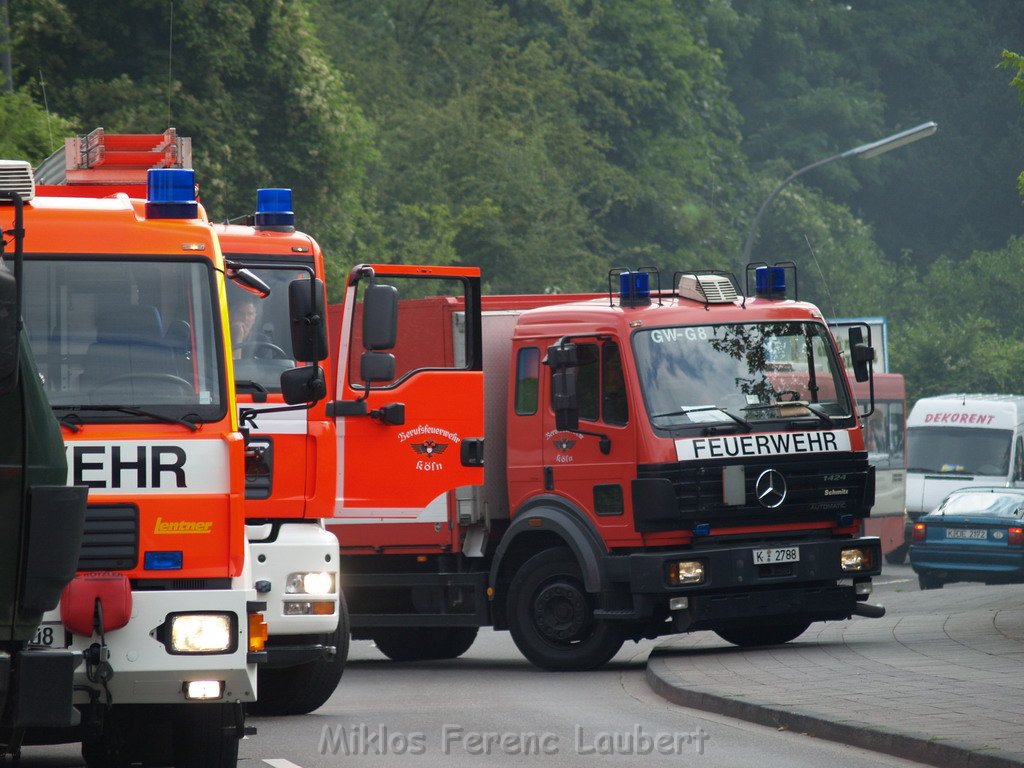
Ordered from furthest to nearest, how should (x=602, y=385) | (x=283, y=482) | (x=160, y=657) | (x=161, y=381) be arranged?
(x=602, y=385)
(x=283, y=482)
(x=161, y=381)
(x=160, y=657)

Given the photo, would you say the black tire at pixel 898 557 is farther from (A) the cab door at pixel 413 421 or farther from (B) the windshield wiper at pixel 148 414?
(B) the windshield wiper at pixel 148 414

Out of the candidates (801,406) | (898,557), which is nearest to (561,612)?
(801,406)

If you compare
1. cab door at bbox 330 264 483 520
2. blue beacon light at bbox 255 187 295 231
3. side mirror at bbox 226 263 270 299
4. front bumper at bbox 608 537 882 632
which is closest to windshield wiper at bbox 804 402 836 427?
front bumper at bbox 608 537 882 632

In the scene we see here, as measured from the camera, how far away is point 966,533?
86.6 ft

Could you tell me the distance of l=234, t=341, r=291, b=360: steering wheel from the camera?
11.5m

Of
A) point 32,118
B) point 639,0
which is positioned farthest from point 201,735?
point 639,0

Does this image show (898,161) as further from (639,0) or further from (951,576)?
(951,576)

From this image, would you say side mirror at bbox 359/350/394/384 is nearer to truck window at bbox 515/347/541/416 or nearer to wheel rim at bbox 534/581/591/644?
truck window at bbox 515/347/541/416

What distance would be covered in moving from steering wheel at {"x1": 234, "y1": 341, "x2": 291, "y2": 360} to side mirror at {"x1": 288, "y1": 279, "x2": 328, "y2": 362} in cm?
221

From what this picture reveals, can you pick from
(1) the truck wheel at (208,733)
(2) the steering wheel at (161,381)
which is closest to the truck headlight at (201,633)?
(1) the truck wheel at (208,733)

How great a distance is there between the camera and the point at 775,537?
1521cm

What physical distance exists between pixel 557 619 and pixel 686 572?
1222 mm

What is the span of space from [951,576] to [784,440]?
41.0 ft

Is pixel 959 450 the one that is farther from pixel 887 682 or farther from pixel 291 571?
pixel 291 571
